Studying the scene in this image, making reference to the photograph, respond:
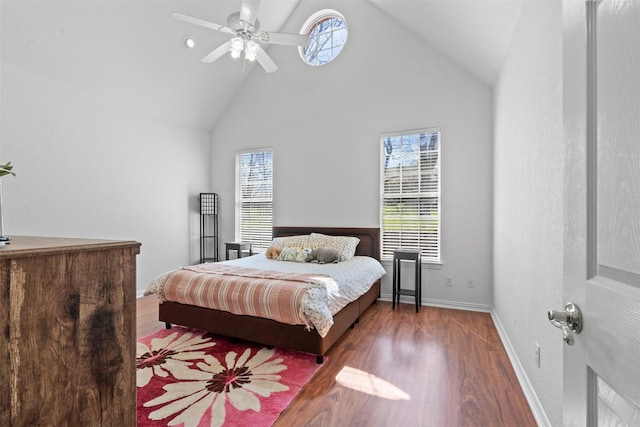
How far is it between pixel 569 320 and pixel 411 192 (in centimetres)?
345

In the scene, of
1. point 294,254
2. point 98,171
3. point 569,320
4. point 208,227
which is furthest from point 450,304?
point 98,171

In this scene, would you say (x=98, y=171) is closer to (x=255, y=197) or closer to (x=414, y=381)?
(x=255, y=197)

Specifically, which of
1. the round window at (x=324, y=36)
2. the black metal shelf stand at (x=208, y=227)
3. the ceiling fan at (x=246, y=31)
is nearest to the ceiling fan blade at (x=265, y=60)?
the ceiling fan at (x=246, y=31)

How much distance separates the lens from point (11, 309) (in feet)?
2.75

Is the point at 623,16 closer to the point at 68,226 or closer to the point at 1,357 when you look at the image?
the point at 1,357

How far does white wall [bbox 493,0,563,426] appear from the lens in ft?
4.83

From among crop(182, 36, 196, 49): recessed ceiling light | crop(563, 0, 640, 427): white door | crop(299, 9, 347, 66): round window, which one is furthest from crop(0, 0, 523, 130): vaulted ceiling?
crop(563, 0, 640, 427): white door

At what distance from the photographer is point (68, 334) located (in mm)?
982

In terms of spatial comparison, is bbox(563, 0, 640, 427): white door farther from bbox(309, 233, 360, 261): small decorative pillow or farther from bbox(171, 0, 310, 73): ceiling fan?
bbox(309, 233, 360, 261): small decorative pillow

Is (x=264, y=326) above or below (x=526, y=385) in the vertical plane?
above

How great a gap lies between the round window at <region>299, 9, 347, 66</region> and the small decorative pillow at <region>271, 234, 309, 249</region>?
2.74 meters

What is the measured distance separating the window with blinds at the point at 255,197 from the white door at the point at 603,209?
181 inches

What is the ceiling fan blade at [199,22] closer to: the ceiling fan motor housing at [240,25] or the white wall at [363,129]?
the ceiling fan motor housing at [240,25]

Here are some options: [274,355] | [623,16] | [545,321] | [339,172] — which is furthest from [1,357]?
[339,172]
